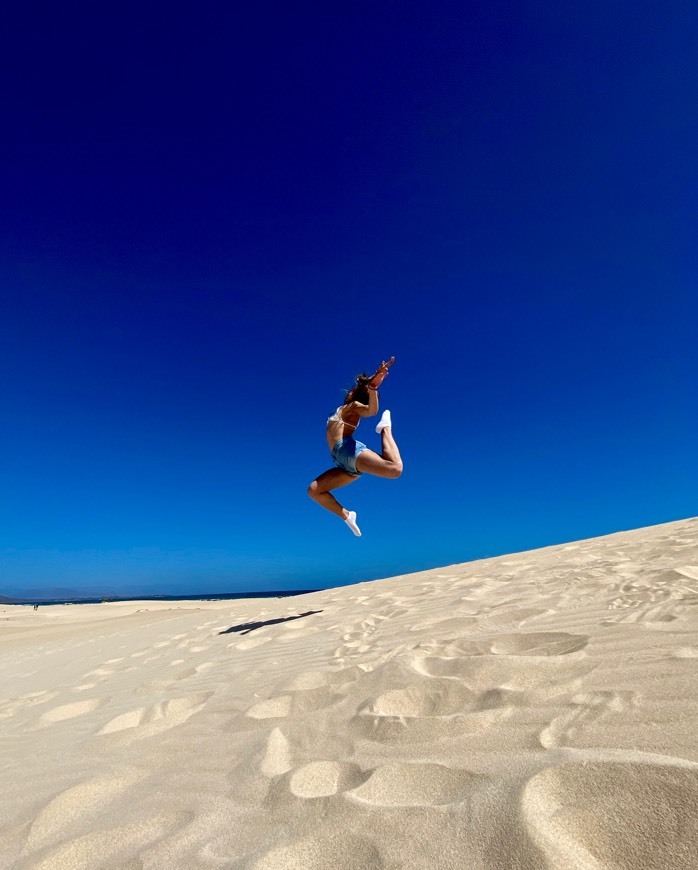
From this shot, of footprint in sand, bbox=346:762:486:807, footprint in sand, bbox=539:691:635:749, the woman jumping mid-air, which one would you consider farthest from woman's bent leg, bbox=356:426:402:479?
footprint in sand, bbox=346:762:486:807

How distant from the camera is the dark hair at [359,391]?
205 inches

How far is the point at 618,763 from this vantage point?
1036 millimetres

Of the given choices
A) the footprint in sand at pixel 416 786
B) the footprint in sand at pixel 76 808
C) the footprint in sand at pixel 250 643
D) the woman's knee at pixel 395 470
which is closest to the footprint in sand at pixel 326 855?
the footprint in sand at pixel 416 786

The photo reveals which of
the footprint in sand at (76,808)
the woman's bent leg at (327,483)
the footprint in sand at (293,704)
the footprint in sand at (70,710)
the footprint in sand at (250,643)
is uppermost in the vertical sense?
the woman's bent leg at (327,483)

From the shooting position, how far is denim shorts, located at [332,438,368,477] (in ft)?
15.7

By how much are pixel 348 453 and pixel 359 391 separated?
0.85 meters

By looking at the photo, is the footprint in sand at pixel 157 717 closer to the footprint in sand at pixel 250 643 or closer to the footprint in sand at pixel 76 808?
the footprint in sand at pixel 76 808

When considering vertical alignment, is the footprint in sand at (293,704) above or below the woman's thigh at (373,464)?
below

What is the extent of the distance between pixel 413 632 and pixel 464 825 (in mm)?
1917

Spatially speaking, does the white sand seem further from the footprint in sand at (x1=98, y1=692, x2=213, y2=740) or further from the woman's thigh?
the woman's thigh

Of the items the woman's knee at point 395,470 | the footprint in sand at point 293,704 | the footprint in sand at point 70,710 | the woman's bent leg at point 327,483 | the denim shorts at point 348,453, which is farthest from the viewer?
the woman's bent leg at point 327,483

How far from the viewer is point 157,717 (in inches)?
85.7

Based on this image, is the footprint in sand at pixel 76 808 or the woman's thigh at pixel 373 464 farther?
the woman's thigh at pixel 373 464

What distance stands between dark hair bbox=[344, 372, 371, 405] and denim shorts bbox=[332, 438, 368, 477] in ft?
1.85
